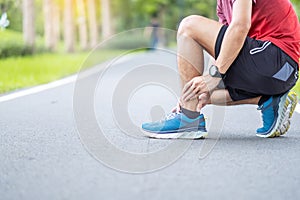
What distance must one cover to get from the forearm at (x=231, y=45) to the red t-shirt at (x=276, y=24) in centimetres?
27

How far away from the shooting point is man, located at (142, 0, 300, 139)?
414 cm

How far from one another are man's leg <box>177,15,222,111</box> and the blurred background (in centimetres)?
28

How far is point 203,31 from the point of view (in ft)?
13.8

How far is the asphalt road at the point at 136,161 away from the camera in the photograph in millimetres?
2836

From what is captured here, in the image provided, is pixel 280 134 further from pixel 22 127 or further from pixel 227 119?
pixel 22 127

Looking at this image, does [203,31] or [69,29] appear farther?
[69,29]

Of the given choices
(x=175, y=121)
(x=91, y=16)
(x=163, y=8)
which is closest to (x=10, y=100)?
(x=175, y=121)

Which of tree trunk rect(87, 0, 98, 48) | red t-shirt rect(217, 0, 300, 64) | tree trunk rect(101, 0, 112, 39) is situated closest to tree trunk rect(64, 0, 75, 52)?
tree trunk rect(87, 0, 98, 48)

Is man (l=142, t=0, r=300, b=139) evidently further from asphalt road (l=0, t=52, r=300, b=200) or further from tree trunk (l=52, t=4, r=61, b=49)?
tree trunk (l=52, t=4, r=61, b=49)

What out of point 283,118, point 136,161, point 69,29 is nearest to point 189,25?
point 283,118

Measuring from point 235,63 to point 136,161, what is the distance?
3.49 feet

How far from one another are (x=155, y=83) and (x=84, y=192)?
744 centimetres

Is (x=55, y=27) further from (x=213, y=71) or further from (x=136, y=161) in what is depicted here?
(x=136, y=161)

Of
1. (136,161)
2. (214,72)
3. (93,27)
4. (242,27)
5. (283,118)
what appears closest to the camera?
(136,161)
